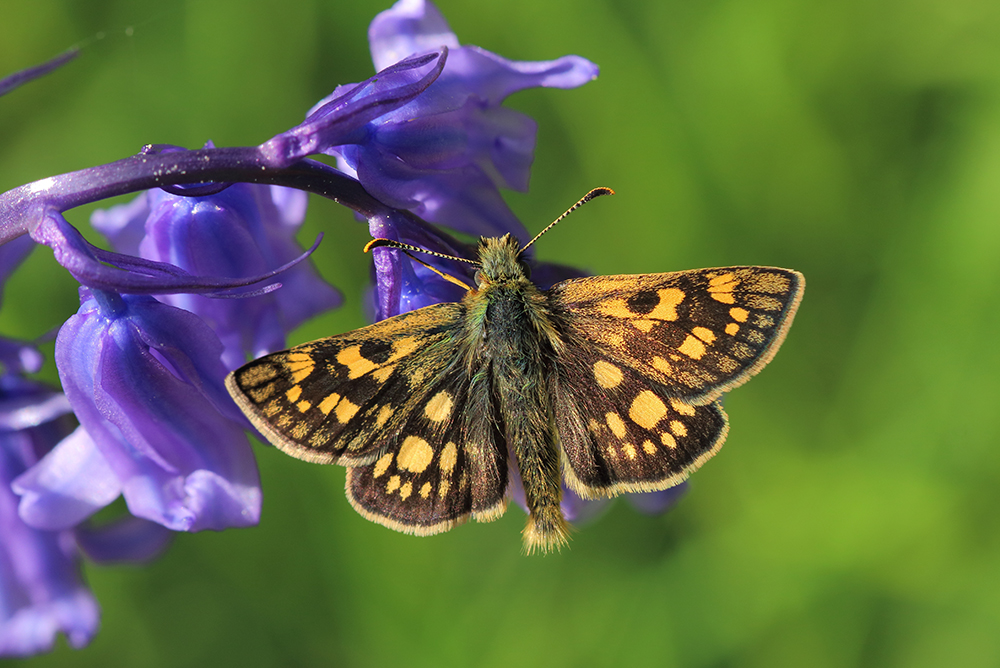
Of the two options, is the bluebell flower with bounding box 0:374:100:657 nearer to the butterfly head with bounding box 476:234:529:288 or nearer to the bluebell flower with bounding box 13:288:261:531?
the bluebell flower with bounding box 13:288:261:531

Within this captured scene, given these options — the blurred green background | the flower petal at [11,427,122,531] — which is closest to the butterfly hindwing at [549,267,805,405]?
the flower petal at [11,427,122,531]

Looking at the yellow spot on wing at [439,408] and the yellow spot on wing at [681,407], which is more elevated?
the yellow spot on wing at [439,408]

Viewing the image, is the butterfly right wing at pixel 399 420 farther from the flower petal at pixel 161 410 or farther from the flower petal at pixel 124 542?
the flower petal at pixel 124 542

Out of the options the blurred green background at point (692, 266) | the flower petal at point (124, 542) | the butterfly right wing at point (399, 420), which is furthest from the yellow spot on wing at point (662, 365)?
the blurred green background at point (692, 266)

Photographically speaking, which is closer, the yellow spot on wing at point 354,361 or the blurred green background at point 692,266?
the yellow spot on wing at point 354,361

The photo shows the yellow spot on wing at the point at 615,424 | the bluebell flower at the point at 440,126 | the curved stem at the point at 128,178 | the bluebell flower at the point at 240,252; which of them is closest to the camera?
the curved stem at the point at 128,178

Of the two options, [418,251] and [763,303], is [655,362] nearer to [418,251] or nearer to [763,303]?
[763,303]

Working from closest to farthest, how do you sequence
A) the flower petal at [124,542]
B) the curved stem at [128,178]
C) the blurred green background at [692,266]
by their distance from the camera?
the curved stem at [128,178] < the flower petal at [124,542] < the blurred green background at [692,266]
